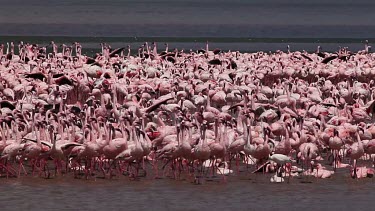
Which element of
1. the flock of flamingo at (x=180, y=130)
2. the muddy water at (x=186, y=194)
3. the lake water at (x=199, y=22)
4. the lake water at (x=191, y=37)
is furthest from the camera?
the lake water at (x=199, y=22)

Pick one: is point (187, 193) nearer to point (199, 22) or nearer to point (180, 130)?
point (180, 130)

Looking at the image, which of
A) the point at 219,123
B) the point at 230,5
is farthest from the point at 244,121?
the point at 230,5

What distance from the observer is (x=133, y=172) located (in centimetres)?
1942

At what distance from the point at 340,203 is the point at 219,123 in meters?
3.17

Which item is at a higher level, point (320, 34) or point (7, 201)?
point (320, 34)

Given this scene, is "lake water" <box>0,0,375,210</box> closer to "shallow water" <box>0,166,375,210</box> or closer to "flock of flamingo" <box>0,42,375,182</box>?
"shallow water" <box>0,166,375,210</box>

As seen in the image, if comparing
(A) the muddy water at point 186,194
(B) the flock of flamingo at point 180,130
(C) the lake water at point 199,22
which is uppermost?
(C) the lake water at point 199,22

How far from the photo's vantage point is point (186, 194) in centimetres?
1777

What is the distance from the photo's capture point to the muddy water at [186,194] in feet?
55.6

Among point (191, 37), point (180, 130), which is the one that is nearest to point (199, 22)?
point (191, 37)

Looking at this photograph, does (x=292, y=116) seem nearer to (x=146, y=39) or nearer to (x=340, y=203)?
(x=340, y=203)

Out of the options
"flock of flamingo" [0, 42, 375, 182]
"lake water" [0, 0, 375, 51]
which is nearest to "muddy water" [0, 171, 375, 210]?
"flock of flamingo" [0, 42, 375, 182]

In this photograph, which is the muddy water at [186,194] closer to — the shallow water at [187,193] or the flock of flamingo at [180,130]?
the shallow water at [187,193]

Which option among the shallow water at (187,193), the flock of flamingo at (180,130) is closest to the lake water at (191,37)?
the shallow water at (187,193)
